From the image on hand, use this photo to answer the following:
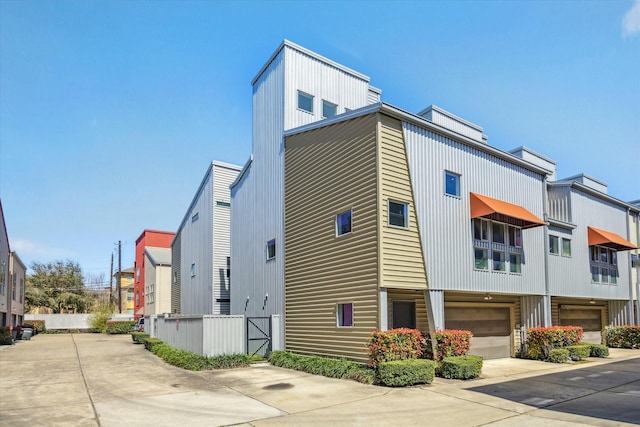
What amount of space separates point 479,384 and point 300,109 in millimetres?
12100

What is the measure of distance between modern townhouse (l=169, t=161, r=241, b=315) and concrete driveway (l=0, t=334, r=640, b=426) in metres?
10.1

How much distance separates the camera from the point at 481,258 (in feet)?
57.2

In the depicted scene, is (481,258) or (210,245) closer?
(481,258)

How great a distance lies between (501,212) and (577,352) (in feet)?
21.3

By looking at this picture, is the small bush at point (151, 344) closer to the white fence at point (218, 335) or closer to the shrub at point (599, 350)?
the white fence at point (218, 335)

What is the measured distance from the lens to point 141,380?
49.4 feet

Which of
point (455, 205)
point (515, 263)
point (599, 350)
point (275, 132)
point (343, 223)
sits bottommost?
point (599, 350)

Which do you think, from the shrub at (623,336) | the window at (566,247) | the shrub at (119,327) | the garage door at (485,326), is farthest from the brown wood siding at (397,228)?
the shrub at (119,327)

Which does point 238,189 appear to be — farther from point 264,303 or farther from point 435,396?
point 435,396

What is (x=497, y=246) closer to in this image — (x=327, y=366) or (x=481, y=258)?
(x=481, y=258)

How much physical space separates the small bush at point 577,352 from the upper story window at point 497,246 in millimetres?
3340

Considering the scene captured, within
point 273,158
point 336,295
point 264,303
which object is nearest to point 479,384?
point 336,295

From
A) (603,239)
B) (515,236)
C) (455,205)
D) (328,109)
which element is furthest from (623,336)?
(328,109)

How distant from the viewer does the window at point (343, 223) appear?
15835 mm
